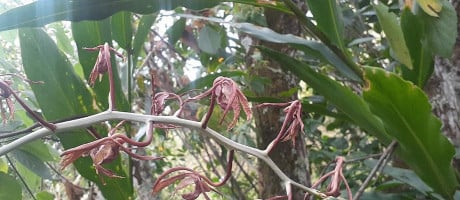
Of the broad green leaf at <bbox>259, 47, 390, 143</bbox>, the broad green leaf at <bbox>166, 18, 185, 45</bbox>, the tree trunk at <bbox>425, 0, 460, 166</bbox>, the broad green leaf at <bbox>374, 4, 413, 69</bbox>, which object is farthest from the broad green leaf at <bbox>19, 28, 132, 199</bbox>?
the broad green leaf at <bbox>166, 18, 185, 45</bbox>

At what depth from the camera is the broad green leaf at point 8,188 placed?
1.86 ft

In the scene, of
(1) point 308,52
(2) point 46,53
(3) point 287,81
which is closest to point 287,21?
(3) point 287,81

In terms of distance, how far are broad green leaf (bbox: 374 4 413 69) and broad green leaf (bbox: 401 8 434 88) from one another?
45 millimetres

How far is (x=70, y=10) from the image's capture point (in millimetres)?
548

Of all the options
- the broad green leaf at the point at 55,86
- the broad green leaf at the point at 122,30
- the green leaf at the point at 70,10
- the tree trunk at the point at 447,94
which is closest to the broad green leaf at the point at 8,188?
the broad green leaf at the point at 55,86

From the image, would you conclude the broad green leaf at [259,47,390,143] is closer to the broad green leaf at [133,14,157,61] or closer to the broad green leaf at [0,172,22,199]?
the broad green leaf at [133,14,157,61]

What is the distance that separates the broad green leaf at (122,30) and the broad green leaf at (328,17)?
291 mm

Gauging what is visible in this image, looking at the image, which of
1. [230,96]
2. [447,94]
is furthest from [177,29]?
[230,96]

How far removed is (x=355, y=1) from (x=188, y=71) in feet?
A: 2.38

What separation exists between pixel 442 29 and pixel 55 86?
53cm

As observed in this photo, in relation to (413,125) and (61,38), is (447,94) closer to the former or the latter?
(413,125)

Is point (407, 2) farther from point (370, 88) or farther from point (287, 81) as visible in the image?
point (287, 81)

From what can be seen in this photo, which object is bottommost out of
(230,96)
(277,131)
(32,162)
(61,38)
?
(277,131)

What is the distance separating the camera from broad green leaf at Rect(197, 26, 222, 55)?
1221 millimetres
